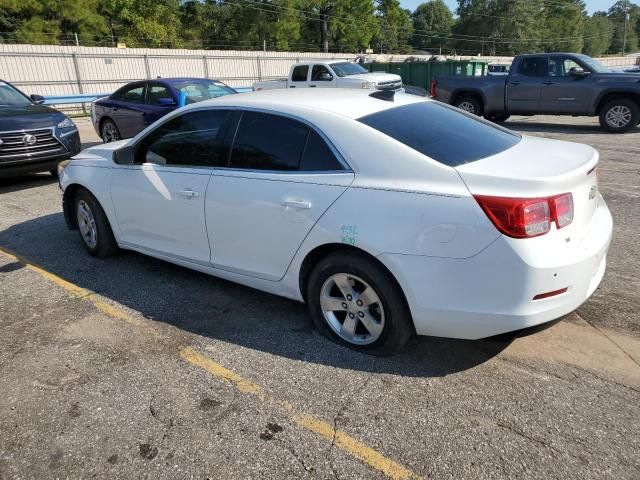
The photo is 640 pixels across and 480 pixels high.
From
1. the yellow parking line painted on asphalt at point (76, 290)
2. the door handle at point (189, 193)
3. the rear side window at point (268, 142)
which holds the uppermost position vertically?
the rear side window at point (268, 142)

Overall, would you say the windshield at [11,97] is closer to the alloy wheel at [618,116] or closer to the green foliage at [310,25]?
the alloy wheel at [618,116]

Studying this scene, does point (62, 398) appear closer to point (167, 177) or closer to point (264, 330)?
point (264, 330)

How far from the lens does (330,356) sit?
336cm

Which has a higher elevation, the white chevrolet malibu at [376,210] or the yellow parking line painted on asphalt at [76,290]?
the white chevrolet malibu at [376,210]

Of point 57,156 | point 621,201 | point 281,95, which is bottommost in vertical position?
point 621,201

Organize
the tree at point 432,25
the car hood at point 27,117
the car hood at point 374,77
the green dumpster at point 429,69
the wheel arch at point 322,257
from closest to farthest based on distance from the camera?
1. the wheel arch at point 322,257
2. the car hood at point 27,117
3. the car hood at point 374,77
4. the green dumpster at point 429,69
5. the tree at point 432,25

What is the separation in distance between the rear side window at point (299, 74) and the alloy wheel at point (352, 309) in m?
14.7

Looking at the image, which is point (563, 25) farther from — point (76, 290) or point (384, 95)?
point (76, 290)

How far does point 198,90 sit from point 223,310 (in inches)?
310

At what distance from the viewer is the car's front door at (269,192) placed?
328cm

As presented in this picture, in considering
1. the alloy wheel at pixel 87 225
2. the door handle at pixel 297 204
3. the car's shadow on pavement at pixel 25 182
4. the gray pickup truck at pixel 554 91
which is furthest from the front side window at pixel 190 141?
the gray pickup truck at pixel 554 91

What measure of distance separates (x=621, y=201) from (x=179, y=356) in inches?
227

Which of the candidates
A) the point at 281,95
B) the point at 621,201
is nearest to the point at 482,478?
the point at 281,95

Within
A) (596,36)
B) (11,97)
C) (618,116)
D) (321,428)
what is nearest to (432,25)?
(596,36)
